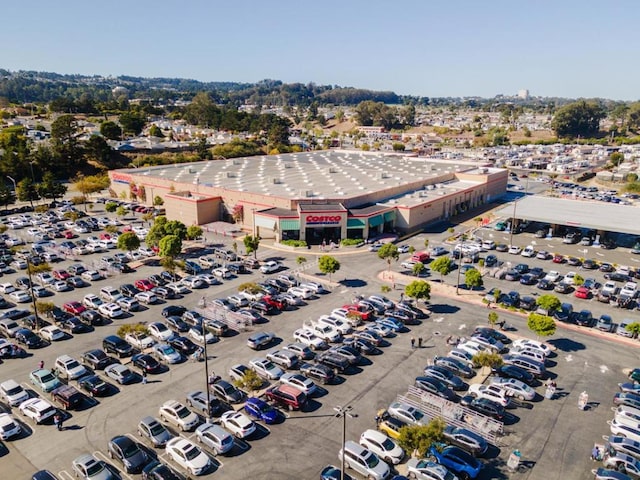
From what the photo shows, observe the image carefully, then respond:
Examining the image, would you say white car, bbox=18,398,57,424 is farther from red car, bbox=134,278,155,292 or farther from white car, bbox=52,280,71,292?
white car, bbox=52,280,71,292

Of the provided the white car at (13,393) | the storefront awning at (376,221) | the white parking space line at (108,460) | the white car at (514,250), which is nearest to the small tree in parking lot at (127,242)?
the white car at (13,393)

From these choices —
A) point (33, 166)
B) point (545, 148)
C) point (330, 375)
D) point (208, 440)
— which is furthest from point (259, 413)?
point (545, 148)

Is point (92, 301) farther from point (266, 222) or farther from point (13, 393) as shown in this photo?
point (266, 222)

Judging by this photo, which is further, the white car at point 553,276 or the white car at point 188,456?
the white car at point 553,276

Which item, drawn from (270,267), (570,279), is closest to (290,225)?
(270,267)

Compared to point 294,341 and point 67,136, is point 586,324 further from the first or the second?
point 67,136

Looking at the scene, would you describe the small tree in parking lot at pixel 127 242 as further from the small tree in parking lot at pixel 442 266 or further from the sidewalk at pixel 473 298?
the small tree in parking lot at pixel 442 266
